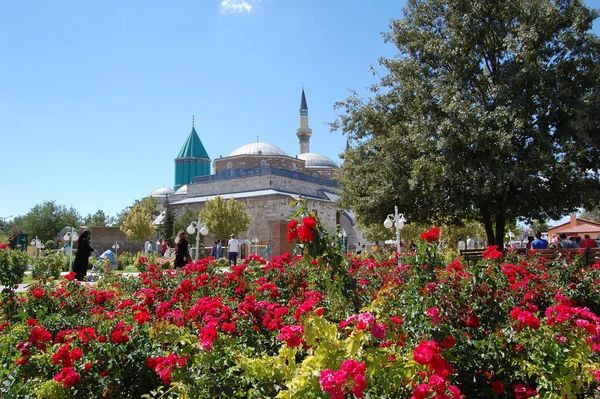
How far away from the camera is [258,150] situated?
147 feet

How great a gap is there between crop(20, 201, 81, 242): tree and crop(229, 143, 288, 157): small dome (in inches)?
700

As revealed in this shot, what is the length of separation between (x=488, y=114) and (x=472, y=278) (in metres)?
9.08

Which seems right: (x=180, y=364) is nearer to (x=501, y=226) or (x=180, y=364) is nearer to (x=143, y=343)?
(x=143, y=343)

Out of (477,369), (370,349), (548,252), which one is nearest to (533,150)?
(548,252)

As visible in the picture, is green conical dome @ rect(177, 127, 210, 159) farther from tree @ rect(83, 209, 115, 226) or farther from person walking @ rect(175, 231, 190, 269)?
person walking @ rect(175, 231, 190, 269)

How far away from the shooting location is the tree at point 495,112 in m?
11.8

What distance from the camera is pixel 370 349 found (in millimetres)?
2279

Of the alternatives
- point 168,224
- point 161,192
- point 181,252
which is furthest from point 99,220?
point 181,252

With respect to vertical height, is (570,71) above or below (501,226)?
above

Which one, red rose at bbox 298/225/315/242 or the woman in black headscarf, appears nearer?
red rose at bbox 298/225/315/242

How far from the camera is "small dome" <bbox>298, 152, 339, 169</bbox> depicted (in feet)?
164

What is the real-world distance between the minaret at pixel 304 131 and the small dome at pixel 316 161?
2.74m

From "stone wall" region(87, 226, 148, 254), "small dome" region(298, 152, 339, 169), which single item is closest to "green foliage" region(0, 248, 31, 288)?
"stone wall" region(87, 226, 148, 254)

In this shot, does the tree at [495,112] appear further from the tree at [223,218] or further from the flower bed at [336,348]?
the tree at [223,218]
